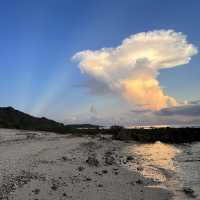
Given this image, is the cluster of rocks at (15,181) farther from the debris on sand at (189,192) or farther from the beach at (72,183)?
the debris on sand at (189,192)

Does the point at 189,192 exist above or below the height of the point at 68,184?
below

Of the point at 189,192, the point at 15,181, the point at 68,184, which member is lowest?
the point at 189,192

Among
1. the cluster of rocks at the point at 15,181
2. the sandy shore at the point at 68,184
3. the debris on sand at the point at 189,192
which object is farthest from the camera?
the debris on sand at the point at 189,192

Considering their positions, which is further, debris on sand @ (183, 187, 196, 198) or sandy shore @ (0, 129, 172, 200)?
debris on sand @ (183, 187, 196, 198)

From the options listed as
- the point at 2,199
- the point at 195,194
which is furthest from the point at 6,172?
the point at 195,194

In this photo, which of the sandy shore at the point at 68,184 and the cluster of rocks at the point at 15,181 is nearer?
the cluster of rocks at the point at 15,181

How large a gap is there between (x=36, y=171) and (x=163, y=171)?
1206cm

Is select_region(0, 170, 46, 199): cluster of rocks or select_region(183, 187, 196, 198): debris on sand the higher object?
select_region(0, 170, 46, 199): cluster of rocks

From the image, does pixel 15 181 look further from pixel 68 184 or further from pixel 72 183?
pixel 72 183

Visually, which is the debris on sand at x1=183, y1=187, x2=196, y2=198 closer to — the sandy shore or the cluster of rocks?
the sandy shore

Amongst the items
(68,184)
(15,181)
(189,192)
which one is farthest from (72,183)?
(189,192)

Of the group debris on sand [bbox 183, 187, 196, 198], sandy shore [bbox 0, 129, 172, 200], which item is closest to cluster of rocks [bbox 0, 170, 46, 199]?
sandy shore [bbox 0, 129, 172, 200]

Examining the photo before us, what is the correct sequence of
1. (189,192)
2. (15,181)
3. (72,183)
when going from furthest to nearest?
1. (189,192)
2. (72,183)
3. (15,181)

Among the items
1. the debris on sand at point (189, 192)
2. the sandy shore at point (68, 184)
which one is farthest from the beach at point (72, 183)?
the debris on sand at point (189, 192)
